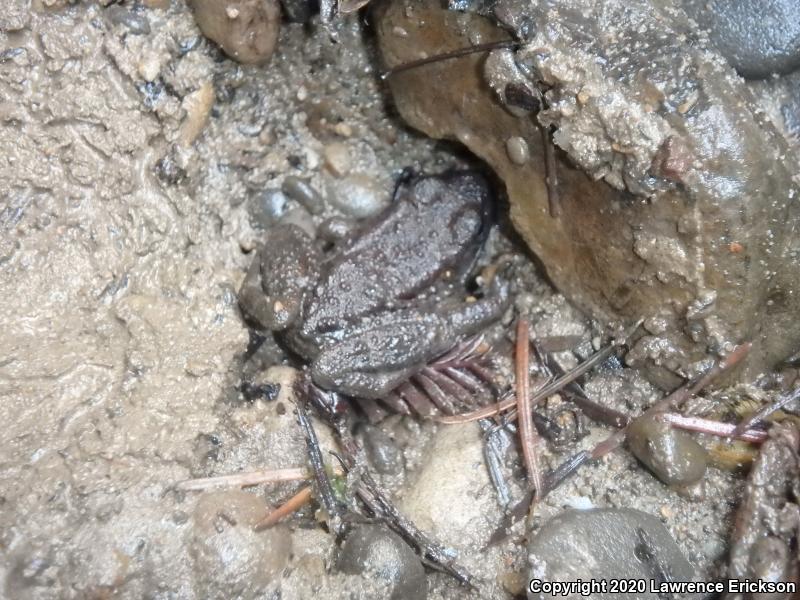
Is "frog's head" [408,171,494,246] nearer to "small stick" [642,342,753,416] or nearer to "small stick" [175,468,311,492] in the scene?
"small stick" [642,342,753,416]

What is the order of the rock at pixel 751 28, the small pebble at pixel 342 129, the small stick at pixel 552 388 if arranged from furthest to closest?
1. the small pebble at pixel 342 129
2. the small stick at pixel 552 388
3. the rock at pixel 751 28

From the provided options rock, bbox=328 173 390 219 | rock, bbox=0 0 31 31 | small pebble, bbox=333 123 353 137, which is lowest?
rock, bbox=328 173 390 219

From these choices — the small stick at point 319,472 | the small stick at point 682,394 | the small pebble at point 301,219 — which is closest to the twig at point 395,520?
the small stick at point 319,472

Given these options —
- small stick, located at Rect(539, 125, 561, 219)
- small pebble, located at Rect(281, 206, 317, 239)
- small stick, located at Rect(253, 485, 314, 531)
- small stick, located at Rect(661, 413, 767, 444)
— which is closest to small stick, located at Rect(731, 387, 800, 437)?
small stick, located at Rect(661, 413, 767, 444)

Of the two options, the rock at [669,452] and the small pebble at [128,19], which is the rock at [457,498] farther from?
the small pebble at [128,19]

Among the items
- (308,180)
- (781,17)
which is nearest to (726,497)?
(781,17)
